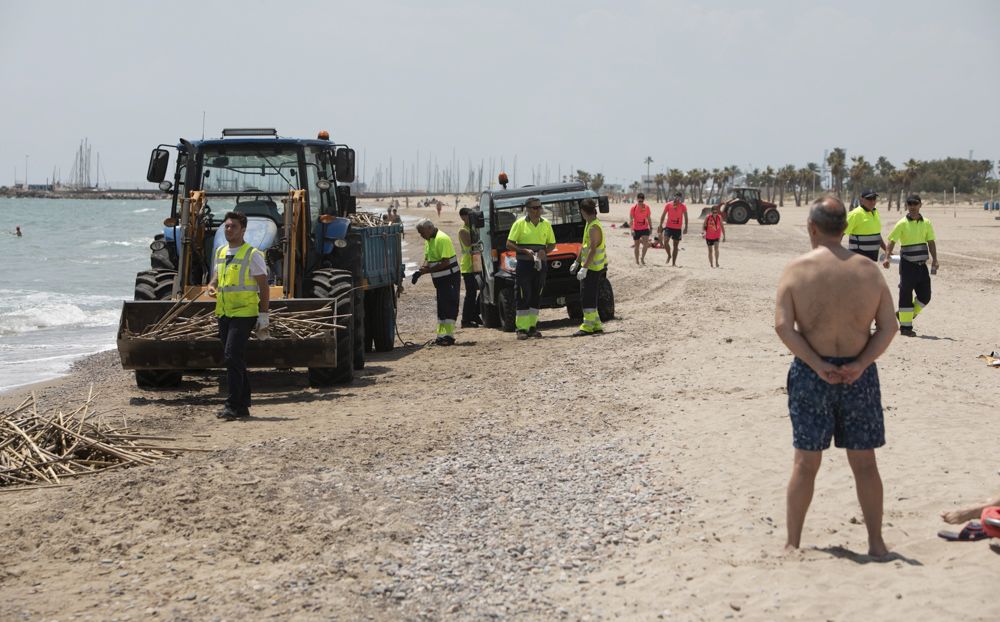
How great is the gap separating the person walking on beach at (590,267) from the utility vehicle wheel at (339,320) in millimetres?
3595

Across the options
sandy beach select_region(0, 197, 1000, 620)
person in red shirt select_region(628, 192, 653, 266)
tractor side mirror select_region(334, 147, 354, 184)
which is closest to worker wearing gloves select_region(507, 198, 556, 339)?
tractor side mirror select_region(334, 147, 354, 184)

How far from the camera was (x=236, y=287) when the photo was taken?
950 cm

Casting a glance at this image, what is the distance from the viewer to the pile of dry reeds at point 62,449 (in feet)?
25.1

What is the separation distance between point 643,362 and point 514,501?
507 cm

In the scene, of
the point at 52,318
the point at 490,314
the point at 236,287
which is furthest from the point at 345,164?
the point at 52,318

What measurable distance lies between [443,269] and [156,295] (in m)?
3.95

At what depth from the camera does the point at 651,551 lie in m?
5.80

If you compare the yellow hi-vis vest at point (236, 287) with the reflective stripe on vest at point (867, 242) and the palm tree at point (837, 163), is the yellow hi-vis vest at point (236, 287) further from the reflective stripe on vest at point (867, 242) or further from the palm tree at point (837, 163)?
the palm tree at point (837, 163)

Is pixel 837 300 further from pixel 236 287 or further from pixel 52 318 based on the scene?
pixel 52 318

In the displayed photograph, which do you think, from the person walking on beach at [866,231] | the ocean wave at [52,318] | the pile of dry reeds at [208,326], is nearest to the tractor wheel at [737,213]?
the ocean wave at [52,318]

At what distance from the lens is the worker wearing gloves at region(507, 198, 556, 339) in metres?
14.6

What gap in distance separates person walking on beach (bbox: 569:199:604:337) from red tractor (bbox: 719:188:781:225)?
132 ft

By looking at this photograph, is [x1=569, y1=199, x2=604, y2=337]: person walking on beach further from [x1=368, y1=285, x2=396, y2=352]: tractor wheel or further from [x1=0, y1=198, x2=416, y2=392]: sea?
[x1=0, y1=198, x2=416, y2=392]: sea

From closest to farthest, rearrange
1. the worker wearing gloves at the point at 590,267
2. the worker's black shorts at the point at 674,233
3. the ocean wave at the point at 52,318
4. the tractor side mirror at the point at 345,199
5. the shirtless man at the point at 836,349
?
the shirtless man at the point at 836,349 < the tractor side mirror at the point at 345,199 < the worker wearing gloves at the point at 590,267 < the ocean wave at the point at 52,318 < the worker's black shorts at the point at 674,233
